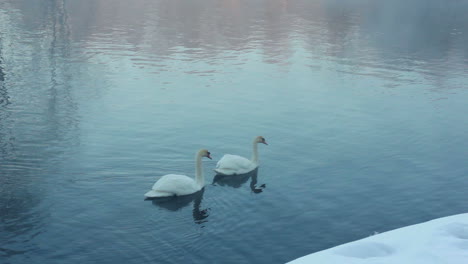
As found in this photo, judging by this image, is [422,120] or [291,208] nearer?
[291,208]

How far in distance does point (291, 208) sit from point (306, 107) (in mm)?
8960

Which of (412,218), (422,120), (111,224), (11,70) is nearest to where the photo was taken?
(111,224)

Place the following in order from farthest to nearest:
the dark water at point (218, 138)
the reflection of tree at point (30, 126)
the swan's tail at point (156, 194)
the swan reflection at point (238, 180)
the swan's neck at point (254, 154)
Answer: the swan's neck at point (254, 154)
the swan reflection at point (238, 180)
the swan's tail at point (156, 194)
the reflection of tree at point (30, 126)
the dark water at point (218, 138)

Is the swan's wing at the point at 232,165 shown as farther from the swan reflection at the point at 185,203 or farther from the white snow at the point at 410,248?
the white snow at the point at 410,248

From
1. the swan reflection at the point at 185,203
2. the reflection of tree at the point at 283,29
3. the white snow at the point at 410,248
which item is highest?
the white snow at the point at 410,248

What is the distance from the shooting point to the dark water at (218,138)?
1198cm

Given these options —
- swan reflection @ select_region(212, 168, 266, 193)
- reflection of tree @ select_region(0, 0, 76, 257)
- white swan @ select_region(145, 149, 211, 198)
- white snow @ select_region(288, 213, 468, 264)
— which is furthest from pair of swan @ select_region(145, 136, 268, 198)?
white snow @ select_region(288, 213, 468, 264)

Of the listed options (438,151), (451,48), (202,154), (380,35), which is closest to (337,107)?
(438,151)

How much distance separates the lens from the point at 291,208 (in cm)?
1337

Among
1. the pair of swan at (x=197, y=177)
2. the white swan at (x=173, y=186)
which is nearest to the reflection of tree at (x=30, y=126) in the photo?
the white swan at (x=173, y=186)

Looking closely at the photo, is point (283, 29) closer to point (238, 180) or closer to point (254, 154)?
point (254, 154)

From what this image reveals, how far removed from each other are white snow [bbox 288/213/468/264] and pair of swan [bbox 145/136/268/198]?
8.28 meters

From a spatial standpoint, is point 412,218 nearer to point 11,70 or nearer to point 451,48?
point 11,70

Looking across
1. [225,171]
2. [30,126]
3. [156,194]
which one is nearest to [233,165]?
[225,171]
